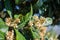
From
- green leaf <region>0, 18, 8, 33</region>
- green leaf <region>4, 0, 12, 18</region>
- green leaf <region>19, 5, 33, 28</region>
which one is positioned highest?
green leaf <region>4, 0, 12, 18</region>

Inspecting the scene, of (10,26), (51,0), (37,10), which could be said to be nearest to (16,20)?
(10,26)

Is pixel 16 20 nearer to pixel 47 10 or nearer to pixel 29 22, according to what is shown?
pixel 29 22

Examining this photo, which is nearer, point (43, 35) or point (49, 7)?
point (43, 35)

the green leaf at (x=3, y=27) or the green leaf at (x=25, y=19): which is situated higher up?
the green leaf at (x=25, y=19)

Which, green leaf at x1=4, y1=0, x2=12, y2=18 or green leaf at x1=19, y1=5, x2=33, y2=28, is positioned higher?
green leaf at x1=4, y1=0, x2=12, y2=18

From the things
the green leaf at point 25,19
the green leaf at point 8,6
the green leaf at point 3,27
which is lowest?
the green leaf at point 3,27

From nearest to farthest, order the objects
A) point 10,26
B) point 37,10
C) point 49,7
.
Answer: point 10,26 < point 37,10 < point 49,7

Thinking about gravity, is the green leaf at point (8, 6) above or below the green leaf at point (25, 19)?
above

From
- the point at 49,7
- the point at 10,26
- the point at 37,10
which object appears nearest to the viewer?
the point at 10,26

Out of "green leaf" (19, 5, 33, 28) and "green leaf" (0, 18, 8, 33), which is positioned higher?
"green leaf" (19, 5, 33, 28)

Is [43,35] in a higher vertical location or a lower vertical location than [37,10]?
lower

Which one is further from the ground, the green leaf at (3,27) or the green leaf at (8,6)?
the green leaf at (8,6)
